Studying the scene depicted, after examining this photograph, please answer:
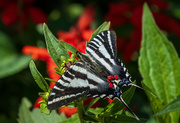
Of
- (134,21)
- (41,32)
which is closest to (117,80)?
(134,21)

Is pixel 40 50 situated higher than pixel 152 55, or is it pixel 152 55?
pixel 40 50

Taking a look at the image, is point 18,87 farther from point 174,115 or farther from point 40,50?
point 174,115

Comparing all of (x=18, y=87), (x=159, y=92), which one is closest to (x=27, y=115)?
(x=159, y=92)

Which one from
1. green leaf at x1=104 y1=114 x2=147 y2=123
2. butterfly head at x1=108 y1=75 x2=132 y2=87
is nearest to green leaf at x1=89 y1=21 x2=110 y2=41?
butterfly head at x1=108 y1=75 x2=132 y2=87

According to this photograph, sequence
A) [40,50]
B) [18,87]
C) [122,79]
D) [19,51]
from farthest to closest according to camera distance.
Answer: [19,51] → [18,87] → [40,50] → [122,79]

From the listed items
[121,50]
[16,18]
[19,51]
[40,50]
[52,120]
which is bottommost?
[52,120]

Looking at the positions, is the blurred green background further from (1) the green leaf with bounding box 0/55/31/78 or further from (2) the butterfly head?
(2) the butterfly head

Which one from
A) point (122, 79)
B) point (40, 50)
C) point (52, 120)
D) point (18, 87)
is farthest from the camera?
point (18, 87)
